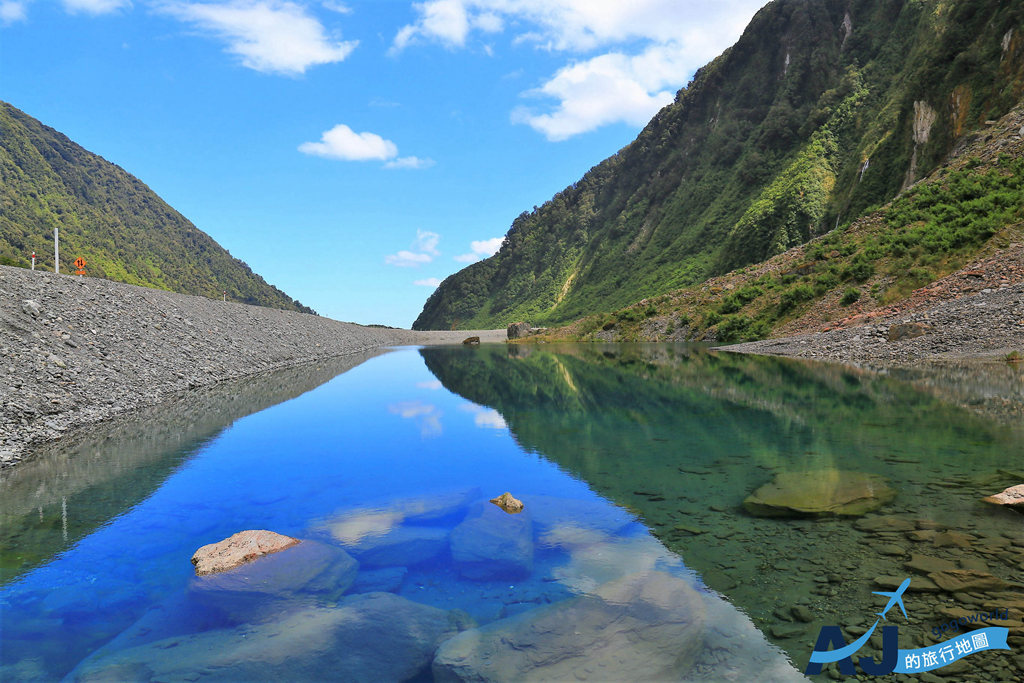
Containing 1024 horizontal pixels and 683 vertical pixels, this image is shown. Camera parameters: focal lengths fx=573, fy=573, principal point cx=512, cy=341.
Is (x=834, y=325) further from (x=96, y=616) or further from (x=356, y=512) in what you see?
(x=96, y=616)

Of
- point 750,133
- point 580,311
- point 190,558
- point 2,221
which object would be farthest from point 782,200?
point 2,221

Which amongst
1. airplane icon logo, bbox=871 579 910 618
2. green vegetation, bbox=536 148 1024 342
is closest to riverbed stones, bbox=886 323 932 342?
green vegetation, bbox=536 148 1024 342

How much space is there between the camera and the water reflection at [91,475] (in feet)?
26.7

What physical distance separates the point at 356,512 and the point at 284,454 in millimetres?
5284

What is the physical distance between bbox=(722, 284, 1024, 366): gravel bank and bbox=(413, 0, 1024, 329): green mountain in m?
26.6

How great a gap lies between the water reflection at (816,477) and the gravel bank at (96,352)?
12114 mm

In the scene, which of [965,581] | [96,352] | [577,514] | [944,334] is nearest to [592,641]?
[577,514]

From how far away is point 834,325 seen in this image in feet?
124

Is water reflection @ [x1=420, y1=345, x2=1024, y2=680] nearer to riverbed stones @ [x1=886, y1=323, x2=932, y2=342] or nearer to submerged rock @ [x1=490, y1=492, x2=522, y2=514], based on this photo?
submerged rock @ [x1=490, y1=492, x2=522, y2=514]

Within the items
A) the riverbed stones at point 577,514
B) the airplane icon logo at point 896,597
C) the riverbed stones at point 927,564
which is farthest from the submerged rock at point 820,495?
the airplane icon logo at point 896,597

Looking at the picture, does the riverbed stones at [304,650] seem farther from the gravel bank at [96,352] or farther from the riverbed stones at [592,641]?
the gravel bank at [96,352]

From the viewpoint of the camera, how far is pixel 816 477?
32.9ft

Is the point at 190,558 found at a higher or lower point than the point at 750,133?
lower

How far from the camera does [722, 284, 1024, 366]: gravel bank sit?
24.6 metres
